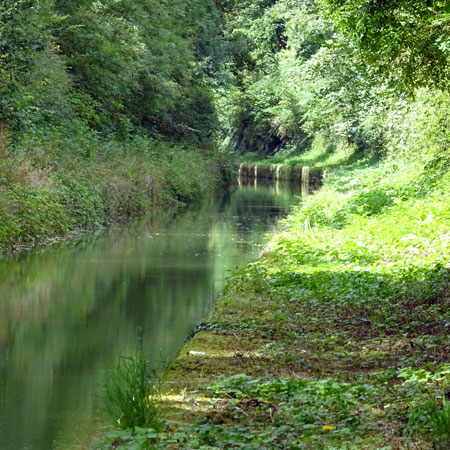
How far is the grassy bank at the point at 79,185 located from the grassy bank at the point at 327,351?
607cm

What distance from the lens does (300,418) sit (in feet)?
20.8

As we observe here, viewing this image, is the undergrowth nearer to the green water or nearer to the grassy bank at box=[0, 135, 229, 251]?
the green water

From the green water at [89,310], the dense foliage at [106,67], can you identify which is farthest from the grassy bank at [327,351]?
the dense foliage at [106,67]

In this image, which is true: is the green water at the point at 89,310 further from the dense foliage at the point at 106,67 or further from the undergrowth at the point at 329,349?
the dense foliage at the point at 106,67

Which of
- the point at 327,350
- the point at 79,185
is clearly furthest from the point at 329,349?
the point at 79,185

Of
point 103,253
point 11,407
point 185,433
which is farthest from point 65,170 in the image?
point 185,433

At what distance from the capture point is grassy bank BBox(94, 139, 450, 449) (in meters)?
6.02

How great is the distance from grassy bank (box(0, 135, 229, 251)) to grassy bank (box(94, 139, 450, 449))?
19.9ft

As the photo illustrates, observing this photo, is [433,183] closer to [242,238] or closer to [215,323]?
[242,238]

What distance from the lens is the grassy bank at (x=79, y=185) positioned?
66.0 feet

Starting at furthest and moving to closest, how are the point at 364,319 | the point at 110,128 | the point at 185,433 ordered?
the point at 110,128 → the point at 364,319 → the point at 185,433

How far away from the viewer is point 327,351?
29.4 feet

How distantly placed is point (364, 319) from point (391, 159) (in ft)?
67.5

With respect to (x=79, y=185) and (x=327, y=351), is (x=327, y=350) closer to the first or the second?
(x=327, y=351)
